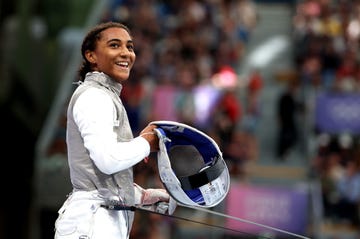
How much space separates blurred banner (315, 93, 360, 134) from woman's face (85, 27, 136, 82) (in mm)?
9708

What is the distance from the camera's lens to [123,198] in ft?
18.4

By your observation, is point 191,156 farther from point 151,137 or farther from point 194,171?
point 151,137

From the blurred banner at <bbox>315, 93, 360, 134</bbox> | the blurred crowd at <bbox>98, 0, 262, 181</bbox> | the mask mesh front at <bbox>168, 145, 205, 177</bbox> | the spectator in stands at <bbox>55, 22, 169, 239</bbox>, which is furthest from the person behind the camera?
the blurred banner at <bbox>315, 93, 360, 134</bbox>

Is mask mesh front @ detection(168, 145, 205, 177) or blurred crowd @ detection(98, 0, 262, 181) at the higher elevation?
mask mesh front @ detection(168, 145, 205, 177)

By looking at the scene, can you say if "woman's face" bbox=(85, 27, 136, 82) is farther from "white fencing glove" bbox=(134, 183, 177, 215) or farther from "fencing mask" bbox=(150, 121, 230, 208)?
"white fencing glove" bbox=(134, 183, 177, 215)

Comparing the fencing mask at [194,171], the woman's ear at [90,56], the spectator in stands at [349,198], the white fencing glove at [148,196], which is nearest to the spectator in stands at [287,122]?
the spectator in stands at [349,198]

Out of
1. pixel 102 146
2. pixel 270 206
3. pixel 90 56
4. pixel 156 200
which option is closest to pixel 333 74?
pixel 270 206

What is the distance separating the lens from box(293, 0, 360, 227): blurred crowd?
14125 millimetres

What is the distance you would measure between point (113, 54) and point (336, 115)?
32.3 ft

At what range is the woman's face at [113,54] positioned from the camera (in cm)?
570

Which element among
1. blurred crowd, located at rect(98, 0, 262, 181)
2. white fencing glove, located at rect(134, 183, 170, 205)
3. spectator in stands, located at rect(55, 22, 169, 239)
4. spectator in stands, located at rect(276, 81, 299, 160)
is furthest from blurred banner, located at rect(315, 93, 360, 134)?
spectator in stands, located at rect(55, 22, 169, 239)

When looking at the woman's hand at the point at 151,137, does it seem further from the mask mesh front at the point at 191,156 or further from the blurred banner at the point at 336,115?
the blurred banner at the point at 336,115

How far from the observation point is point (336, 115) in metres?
15.2

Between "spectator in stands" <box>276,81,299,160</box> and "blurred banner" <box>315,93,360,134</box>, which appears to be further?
"spectator in stands" <box>276,81,299,160</box>
